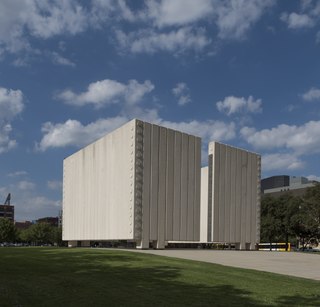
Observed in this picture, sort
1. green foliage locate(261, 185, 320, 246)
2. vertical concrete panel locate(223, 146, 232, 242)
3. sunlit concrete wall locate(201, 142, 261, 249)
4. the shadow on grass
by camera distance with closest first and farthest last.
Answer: the shadow on grass
sunlit concrete wall locate(201, 142, 261, 249)
vertical concrete panel locate(223, 146, 232, 242)
green foliage locate(261, 185, 320, 246)

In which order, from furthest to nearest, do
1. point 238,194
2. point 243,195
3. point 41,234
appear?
point 41,234 → point 243,195 → point 238,194

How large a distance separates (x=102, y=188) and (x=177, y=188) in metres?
9.30

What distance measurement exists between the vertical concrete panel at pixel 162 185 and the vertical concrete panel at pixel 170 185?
0.39m

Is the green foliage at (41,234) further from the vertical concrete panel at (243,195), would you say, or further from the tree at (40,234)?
the vertical concrete panel at (243,195)

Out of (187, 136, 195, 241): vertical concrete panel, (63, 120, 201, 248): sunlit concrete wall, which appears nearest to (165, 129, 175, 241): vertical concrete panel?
(63, 120, 201, 248): sunlit concrete wall

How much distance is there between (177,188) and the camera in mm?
47312

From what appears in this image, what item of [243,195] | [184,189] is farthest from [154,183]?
[243,195]

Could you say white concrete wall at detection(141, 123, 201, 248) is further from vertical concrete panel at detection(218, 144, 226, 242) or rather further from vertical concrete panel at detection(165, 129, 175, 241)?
vertical concrete panel at detection(218, 144, 226, 242)

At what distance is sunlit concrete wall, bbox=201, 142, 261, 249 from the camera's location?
5288 cm

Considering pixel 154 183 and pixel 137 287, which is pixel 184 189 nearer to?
pixel 154 183

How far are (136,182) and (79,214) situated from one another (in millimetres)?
19208

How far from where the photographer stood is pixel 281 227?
77875mm

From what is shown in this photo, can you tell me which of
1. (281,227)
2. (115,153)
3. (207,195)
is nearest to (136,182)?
(115,153)

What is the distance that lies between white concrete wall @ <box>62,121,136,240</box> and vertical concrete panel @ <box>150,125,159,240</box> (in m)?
2.12
